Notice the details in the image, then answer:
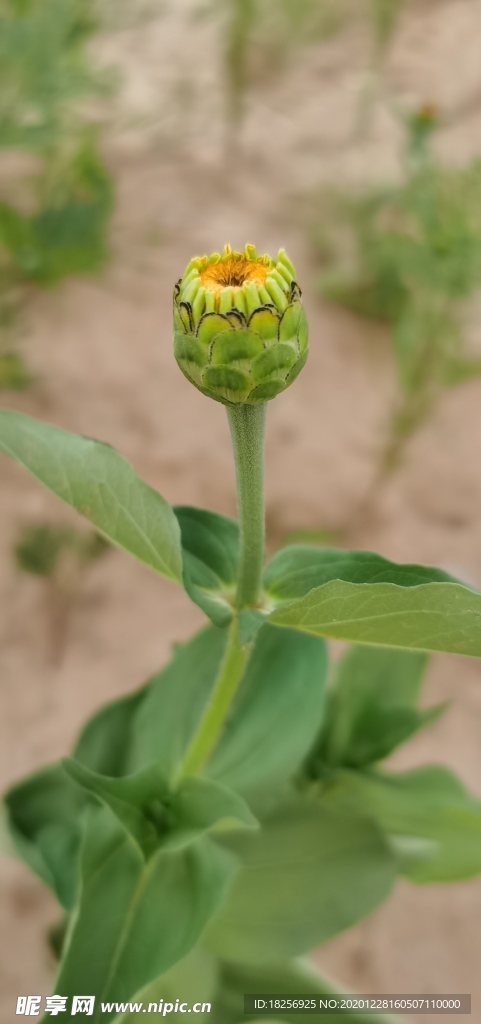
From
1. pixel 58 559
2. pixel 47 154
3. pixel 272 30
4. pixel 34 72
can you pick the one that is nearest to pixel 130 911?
pixel 58 559

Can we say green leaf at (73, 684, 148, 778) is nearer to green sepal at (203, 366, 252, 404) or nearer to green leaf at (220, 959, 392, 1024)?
green leaf at (220, 959, 392, 1024)

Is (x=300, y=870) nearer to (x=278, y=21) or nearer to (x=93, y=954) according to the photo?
(x=93, y=954)

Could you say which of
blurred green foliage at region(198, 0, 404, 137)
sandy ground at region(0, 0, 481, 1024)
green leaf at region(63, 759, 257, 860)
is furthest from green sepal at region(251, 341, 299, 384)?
blurred green foliage at region(198, 0, 404, 137)

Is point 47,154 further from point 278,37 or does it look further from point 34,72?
point 278,37

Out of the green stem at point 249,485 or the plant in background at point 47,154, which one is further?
the plant in background at point 47,154

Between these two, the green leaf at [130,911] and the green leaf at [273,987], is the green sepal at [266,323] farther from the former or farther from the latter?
the green leaf at [273,987]

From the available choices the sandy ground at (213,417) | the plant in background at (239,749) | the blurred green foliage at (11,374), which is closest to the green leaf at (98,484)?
the plant in background at (239,749)

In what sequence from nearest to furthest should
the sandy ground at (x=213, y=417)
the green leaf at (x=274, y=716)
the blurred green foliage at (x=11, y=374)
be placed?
the green leaf at (x=274, y=716), the sandy ground at (x=213, y=417), the blurred green foliage at (x=11, y=374)
